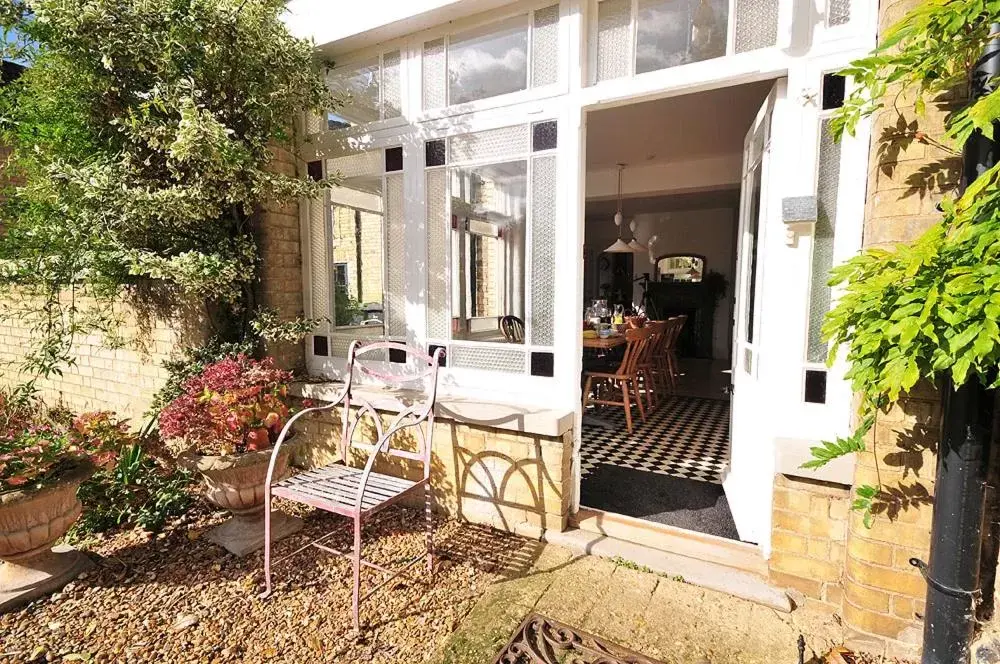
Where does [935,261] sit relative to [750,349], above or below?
above

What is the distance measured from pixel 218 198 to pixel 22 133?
141cm

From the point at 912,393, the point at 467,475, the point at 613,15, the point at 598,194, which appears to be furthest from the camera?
the point at 598,194

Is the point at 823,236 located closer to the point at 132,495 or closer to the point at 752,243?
the point at 752,243

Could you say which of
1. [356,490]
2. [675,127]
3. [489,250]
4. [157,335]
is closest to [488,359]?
[489,250]

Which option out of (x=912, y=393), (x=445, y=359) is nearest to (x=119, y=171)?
(x=445, y=359)

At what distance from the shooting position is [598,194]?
24.9 ft

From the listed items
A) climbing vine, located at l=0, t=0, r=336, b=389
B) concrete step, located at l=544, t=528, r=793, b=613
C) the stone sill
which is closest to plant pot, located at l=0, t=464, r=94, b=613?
climbing vine, located at l=0, t=0, r=336, b=389

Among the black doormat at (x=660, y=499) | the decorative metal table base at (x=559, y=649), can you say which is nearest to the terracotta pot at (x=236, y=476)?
→ the decorative metal table base at (x=559, y=649)

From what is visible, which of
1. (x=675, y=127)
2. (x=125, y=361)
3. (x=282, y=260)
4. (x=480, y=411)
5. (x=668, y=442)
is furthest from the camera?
(x=675, y=127)

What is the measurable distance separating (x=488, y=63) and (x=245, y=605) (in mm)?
3167

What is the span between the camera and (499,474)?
8.98 ft

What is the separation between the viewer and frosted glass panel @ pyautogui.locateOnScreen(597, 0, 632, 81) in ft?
7.97

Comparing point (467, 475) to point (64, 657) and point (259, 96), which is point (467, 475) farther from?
point (259, 96)

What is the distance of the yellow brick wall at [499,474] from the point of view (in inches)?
103
